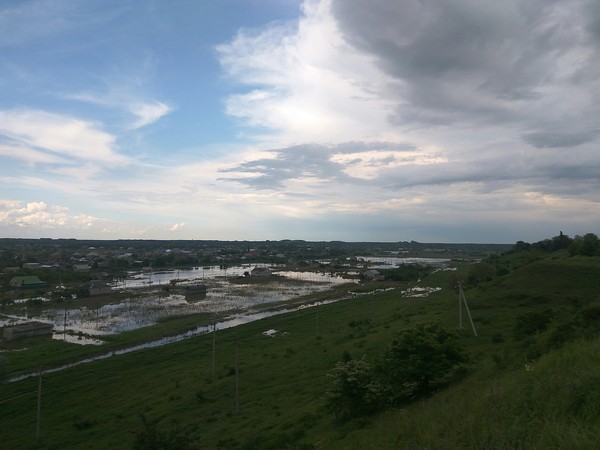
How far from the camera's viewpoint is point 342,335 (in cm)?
3388

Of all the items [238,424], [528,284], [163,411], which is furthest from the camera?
[528,284]

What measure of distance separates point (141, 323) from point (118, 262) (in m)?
81.0

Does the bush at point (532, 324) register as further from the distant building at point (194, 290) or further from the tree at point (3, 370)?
the distant building at point (194, 290)

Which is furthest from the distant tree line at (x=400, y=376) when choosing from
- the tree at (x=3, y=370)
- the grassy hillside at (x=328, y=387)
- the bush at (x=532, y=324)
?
the tree at (x=3, y=370)

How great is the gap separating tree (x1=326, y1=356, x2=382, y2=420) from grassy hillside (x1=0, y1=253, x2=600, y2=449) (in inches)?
18.4

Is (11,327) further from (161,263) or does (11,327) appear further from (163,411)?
(161,263)

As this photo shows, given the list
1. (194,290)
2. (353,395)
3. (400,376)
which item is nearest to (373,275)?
(194,290)

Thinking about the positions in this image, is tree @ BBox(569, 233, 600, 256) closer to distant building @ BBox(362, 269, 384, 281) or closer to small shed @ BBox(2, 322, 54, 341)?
distant building @ BBox(362, 269, 384, 281)

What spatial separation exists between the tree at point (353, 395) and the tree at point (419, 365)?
715mm

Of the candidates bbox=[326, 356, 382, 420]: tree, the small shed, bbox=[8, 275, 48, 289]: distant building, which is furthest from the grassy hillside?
bbox=[8, 275, 48, 289]: distant building

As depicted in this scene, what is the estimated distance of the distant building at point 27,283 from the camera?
250ft

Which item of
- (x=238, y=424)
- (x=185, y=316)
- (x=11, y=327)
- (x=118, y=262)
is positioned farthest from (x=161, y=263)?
(x=238, y=424)

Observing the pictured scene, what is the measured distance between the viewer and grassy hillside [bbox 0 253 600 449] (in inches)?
295

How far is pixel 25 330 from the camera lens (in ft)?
139
